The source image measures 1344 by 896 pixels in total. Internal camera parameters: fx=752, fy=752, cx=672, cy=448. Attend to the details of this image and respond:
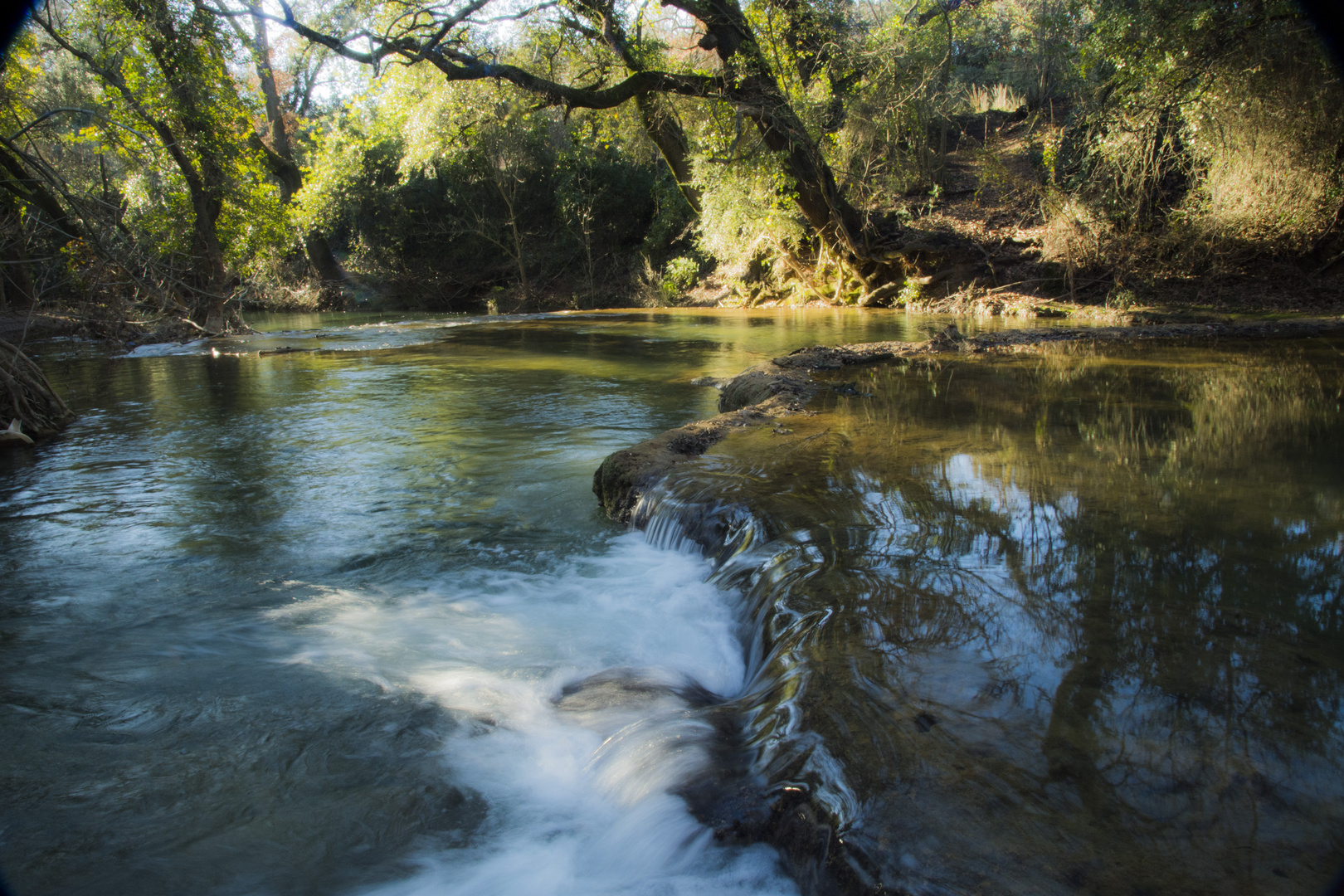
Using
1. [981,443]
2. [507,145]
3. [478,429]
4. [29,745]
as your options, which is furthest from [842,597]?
[507,145]

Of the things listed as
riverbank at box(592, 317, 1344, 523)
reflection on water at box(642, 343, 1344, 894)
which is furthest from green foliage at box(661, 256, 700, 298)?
reflection on water at box(642, 343, 1344, 894)

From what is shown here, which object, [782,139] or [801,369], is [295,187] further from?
[801,369]

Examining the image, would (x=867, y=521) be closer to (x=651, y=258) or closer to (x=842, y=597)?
(x=842, y=597)

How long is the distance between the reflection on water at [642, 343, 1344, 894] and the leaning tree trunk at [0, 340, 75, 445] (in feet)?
23.7

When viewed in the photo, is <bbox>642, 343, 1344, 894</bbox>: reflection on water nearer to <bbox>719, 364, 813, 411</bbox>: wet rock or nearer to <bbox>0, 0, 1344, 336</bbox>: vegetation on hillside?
<bbox>719, 364, 813, 411</bbox>: wet rock

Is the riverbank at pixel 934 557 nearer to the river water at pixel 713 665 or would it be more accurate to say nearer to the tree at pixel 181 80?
the river water at pixel 713 665

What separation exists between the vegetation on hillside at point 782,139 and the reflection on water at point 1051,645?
512 cm

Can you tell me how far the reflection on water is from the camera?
1.88 m

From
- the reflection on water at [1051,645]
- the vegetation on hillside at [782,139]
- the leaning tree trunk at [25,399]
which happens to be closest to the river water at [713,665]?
the reflection on water at [1051,645]

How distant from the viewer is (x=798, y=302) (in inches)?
869

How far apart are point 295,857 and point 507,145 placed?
87.1ft

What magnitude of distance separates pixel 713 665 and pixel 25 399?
855 cm

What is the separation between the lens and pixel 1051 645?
2.71 m

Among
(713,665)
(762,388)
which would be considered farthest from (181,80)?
(713,665)
